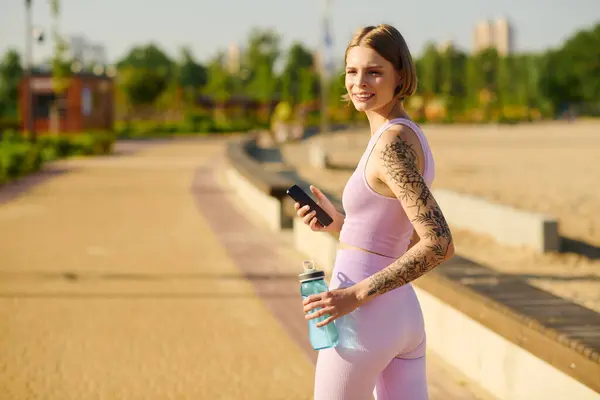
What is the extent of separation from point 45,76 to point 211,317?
195 feet

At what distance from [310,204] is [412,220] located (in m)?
0.48

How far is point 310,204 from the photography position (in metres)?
2.98

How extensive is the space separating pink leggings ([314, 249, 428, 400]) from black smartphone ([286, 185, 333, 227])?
20 cm

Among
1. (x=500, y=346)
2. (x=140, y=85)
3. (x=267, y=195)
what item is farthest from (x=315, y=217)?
(x=140, y=85)

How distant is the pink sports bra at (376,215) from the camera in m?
2.67

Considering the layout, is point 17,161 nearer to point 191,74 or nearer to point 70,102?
point 70,102

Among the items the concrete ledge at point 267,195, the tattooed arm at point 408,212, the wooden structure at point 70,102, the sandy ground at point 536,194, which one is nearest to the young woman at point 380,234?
the tattooed arm at point 408,212

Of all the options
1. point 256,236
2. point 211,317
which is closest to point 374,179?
point 211,317

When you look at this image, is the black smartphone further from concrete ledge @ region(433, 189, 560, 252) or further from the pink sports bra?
concrete ledge @ region(433, 189, 560, 252)

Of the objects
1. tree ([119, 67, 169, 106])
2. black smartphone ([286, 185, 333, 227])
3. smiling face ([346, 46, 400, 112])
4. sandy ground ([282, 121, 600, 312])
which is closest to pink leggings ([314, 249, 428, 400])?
black smartphone ([286, 185, 333, 227])

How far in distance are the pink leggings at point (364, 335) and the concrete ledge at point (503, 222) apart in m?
8.34

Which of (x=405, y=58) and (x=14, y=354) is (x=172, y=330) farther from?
(x=405, y=58)

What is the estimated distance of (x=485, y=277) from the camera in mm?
6230

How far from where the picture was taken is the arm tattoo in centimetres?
258
